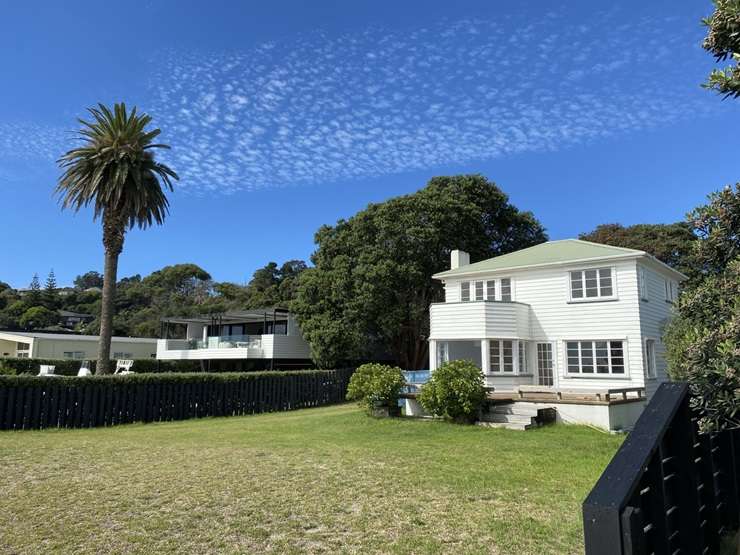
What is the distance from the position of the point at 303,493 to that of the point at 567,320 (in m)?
16.3

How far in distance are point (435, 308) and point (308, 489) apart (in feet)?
51.4

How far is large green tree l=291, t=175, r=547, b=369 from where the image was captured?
99.5 ft

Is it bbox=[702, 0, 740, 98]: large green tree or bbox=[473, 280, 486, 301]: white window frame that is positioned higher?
bbox=[473, 280, 486, 301]: white window frame

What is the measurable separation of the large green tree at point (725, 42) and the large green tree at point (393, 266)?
85.9ft

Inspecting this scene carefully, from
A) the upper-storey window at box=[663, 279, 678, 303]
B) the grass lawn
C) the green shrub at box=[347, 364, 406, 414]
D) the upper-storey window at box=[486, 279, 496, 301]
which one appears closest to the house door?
the upper-storey window at box=[486, 279, 496, 301]

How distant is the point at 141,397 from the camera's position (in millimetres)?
18109

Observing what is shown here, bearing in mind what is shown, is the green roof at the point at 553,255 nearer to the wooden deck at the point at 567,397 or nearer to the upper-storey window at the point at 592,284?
the upper-storey window at the point at 592,284

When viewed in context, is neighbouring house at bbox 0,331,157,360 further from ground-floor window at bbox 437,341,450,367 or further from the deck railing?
ground-floor window at bbox 437,341,450,367

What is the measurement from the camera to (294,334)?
37.3 metres

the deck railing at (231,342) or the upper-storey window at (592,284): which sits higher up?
the upper-storey window at (592,284)

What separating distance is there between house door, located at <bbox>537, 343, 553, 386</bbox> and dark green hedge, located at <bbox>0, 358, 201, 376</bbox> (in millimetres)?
21779

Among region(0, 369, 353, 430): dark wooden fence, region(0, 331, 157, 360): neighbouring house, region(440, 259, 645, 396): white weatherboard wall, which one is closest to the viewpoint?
region(0, 369, 353, 430): dark wooden fence

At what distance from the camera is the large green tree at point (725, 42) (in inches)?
129

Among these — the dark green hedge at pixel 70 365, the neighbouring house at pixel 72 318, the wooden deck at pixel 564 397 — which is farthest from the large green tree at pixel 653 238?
the neighbouring house at pixel 72 318
